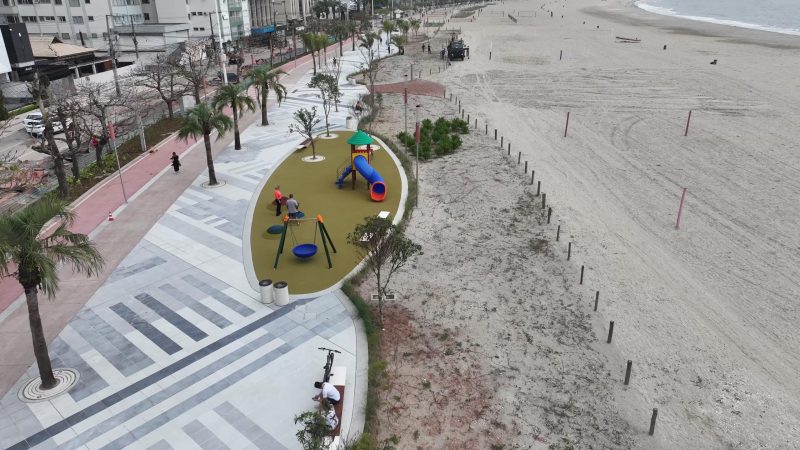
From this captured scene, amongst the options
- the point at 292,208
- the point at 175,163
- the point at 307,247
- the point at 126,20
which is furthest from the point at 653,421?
the point at 126,20

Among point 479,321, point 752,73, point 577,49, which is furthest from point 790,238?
point 577,49

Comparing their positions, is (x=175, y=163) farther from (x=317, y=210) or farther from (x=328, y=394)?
(x=328, y=394)

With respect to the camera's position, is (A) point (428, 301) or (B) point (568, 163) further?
(B) point (568, 163)

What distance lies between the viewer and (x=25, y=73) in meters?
54.8

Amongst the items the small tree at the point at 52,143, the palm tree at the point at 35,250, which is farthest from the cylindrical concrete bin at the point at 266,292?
the small tree at the point at 52,143

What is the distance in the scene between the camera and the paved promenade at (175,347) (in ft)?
43.1

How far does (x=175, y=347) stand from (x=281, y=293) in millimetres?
3588

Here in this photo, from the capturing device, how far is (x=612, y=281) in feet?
65.9

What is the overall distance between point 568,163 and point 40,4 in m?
73.6

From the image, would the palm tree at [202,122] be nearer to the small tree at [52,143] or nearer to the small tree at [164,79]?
the small tree at [52,143]

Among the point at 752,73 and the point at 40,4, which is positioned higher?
the point at 40,4

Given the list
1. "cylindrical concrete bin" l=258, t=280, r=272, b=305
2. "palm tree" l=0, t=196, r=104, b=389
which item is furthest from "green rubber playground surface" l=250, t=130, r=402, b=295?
"palm tree" l=0, t=196, r=104, b=389

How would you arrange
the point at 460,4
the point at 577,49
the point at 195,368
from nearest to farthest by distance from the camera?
1. the point at 195,368
2. the point at 577,49
3. the point at 460,4

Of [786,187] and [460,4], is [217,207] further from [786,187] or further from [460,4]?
[460,4]
